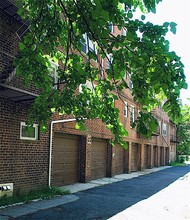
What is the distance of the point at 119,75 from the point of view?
485 centimetres

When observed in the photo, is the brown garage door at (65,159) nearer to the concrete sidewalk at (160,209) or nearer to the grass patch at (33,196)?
the grass patch at (33,196)

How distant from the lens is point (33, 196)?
1065 cm

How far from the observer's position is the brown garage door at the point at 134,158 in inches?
992

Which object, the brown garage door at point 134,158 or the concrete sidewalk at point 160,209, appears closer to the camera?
the concrete sidewalk at point 160,209

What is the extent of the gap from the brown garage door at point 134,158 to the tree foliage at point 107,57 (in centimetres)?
1958

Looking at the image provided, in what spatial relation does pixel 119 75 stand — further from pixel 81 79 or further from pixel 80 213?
pixel 80 213

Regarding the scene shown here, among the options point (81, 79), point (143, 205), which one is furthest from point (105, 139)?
point (81, 79)

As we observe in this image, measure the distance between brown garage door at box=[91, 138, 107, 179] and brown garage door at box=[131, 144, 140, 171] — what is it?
6397 millimetres

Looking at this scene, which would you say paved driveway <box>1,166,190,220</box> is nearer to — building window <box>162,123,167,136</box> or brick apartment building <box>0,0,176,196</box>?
brick apartment building <box>0,0,176,196</box>

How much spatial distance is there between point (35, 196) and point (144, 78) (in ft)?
24.9

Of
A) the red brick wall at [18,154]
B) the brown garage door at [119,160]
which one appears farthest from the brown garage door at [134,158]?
the red brick wall at [18,154]

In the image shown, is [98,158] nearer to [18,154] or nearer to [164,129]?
[18,154]

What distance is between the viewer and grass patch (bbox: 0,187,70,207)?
959 centimetres

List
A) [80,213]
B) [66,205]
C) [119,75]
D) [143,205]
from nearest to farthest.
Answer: [119,75] < [80,213] < [66,205] < [143,205]
